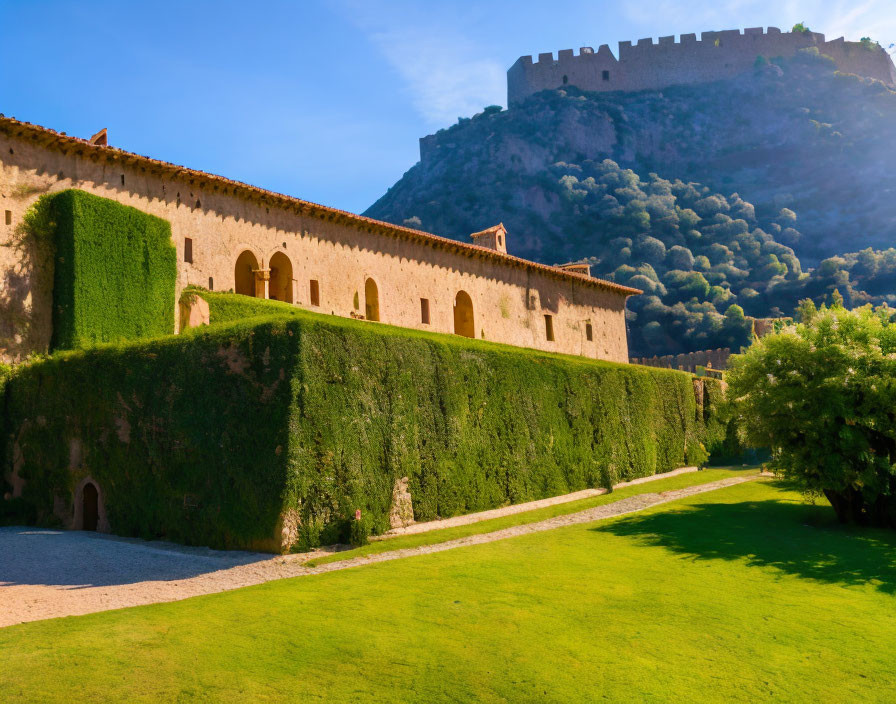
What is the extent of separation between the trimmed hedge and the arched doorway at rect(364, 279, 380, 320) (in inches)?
383

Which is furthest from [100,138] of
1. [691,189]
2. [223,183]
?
[691,189]

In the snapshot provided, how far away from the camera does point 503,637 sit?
8977 millimetres

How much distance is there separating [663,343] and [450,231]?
3770 cm

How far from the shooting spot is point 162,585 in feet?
40.3

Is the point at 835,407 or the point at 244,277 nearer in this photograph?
the point at 835,407

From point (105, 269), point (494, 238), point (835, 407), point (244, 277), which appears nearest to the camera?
point (835, 407)

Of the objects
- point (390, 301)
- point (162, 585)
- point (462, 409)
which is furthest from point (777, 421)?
point (390, 301)

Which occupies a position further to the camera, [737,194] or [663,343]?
[737,194]

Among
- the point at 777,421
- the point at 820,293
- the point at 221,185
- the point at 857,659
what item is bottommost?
the point at 857,659

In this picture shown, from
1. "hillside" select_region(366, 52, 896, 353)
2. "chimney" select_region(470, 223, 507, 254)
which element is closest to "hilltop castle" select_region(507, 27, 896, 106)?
"hillside" select_region(366, 52, 896, 353)

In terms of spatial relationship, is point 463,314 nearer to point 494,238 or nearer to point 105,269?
point 494,238

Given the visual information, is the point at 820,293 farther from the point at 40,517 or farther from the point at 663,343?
the point at 40,517

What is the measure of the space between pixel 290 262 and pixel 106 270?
7301 millimetres

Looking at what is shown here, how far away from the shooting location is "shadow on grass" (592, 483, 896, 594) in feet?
44.4
